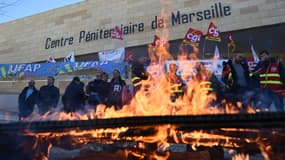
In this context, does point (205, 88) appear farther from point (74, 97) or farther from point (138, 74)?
point (74, 97)

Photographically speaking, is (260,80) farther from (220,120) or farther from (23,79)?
(23,79)

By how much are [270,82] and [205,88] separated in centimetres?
151

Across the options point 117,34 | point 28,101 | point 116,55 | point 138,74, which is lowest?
point 28,101

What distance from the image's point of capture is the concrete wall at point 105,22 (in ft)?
47.2

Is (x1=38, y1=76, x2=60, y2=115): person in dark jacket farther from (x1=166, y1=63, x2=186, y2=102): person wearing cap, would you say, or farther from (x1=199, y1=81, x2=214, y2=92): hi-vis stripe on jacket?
(x1=199, y1=81, x2=214, y2=92): hi-vis stripe on jacket

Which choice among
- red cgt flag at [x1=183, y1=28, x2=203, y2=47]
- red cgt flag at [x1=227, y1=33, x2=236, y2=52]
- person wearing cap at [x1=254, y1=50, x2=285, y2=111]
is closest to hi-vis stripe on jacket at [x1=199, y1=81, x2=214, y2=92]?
person wearing cap at [x1=254, y1=50, x2=285, y2=111]

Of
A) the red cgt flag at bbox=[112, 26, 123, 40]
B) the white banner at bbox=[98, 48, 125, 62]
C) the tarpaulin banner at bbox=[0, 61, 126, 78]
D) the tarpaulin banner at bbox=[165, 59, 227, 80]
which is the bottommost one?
the tarpaulin banner at bbox=[165, 59, 227, 80]

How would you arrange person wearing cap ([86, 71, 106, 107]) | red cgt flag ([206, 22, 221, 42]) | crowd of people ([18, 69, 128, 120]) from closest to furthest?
crowd of people ([18, 69, 128, 120]), person wearing cap ([86, 71, 106, 107]), red cgt flag ([206, 22, 221, 42])

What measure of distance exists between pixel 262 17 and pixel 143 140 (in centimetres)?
1208

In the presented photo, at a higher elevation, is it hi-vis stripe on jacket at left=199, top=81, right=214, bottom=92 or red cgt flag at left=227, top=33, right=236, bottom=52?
red cgt flag at left=227, top=33, right=236, bottom=52

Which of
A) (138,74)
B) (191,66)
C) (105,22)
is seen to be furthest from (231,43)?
(138,74)

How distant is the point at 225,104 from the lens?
639 centimetres

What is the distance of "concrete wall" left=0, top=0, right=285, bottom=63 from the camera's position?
14.4 m

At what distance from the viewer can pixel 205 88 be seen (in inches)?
282
